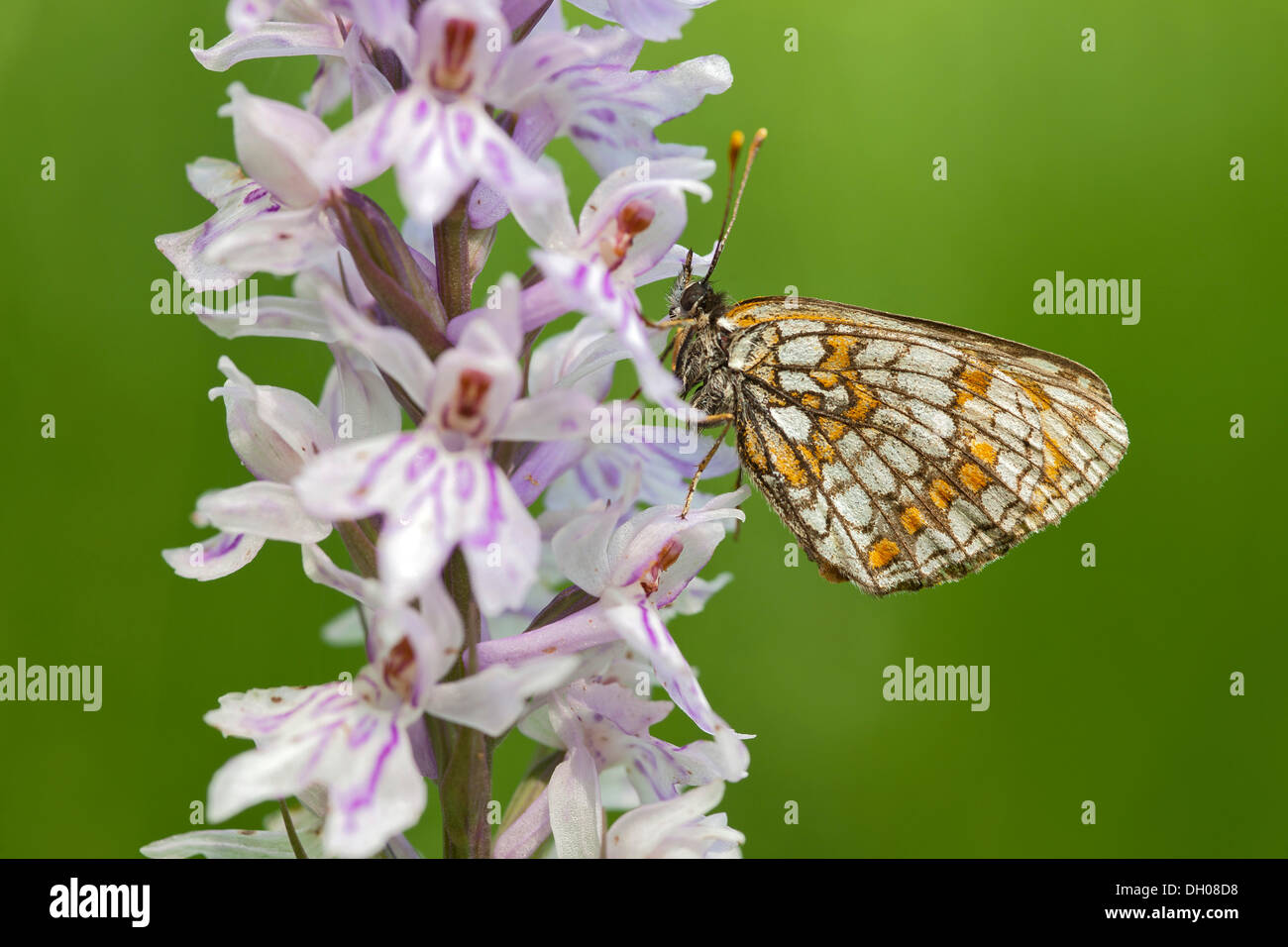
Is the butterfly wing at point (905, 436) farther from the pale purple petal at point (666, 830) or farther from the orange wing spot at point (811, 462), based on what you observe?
the pale purple petal at point (666, 830)

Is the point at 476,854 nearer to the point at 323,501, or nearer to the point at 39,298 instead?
the point at 323,501

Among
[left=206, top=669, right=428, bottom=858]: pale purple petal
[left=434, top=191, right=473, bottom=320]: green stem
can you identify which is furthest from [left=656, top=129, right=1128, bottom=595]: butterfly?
[left=206, top=669, right=428, bottom=858]: pale purple petal

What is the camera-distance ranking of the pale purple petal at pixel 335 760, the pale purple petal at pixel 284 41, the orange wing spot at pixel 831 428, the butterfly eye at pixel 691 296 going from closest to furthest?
the pale purple petal at pixel 335 760
the pale purple petal at pixel 284 41
the butterfly eye at pixel 691 296
the orange wing spot at pixel 831 428

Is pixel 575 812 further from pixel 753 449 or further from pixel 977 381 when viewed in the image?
pixel 977 381

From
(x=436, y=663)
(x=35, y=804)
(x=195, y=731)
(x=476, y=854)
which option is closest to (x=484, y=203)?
(x=436, y=663)

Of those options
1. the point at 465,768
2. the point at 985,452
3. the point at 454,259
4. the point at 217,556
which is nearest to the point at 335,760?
the point at 465,768

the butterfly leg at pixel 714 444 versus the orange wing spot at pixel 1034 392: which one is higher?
the orange wing spot at pixel 1034 392

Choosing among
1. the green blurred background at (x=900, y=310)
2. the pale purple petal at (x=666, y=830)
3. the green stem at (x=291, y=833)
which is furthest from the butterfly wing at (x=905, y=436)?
the green blurred background at (x=900, y=310)
